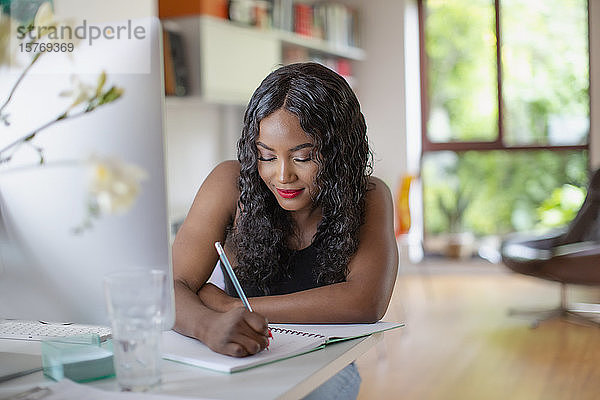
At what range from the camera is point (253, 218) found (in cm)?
158

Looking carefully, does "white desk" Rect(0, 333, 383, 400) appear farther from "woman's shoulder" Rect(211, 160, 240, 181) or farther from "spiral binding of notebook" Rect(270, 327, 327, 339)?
"woman's shoulder" Rect(211, 160, 240, 181)

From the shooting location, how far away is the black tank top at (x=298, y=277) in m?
1.57

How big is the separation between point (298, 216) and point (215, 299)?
33 cm

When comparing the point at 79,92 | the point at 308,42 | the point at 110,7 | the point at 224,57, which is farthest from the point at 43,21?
the point at 308,42

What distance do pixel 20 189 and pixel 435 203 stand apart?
5.59m

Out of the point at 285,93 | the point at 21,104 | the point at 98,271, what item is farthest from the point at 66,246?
the point at 285,93

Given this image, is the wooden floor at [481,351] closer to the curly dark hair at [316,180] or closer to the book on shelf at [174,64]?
the curly dark hair at [316,180]

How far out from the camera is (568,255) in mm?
4039

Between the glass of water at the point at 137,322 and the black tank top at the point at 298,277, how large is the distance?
0.70m

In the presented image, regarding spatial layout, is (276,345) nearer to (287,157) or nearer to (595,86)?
(287,157)

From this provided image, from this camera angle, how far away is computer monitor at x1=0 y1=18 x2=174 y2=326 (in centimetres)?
86

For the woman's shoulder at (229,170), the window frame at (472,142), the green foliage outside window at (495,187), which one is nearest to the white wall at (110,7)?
the woman's shoulder at (229,170)

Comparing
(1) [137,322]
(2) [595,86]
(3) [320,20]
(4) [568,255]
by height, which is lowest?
(4) [568,255]

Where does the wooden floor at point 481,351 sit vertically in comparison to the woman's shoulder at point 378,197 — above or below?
below
